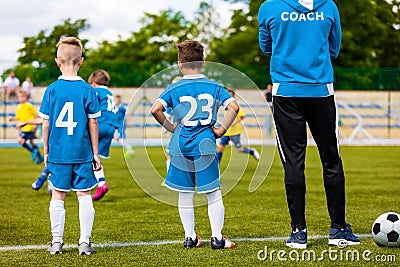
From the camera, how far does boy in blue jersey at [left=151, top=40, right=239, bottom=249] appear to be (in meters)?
5.68

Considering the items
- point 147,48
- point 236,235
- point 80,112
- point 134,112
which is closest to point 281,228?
point 236,235

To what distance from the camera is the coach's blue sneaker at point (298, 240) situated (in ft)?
18.1

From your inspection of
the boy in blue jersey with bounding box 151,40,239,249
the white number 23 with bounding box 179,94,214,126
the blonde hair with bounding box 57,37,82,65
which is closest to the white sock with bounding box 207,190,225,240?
the boy in blue jersey with bounding box 151,40,239,249

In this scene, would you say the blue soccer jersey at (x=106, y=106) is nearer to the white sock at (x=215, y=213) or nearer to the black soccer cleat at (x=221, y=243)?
the white sock at (x=215, y=213)

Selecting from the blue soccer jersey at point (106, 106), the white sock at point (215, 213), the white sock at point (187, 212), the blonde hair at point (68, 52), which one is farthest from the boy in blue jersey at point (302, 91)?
the blue soccer jersey at point (106, 106)

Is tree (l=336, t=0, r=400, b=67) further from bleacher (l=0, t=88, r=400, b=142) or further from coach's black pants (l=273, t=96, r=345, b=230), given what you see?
coach's black pants (l=273, t=96, r=345, b=230)

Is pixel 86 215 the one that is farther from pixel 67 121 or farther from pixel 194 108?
pixel 194 108

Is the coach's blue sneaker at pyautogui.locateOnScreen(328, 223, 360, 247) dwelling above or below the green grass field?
above

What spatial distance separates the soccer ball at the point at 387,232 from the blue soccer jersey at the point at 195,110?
4.60 ft

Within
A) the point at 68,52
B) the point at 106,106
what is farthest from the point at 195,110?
the point at 106,106

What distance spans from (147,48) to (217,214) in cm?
4595

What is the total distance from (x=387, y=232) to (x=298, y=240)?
2.20 ft

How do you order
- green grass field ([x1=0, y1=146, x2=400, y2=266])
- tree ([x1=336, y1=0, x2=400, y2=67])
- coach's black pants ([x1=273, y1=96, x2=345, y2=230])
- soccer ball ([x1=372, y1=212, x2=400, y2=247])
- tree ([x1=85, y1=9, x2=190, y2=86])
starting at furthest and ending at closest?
tree ([x1=85, y1=9, x2=190, y2=86]), tree ([x1=336, y1=0, x2=400, y2=67]), coach's black pants ([x1=273, y1=96, x2=345, y2=230]), soccer ball ([x1=372, y1=212, x2=400, y2=247]), green grass field ([x1=0, y1=146, x2=400, y2=266])

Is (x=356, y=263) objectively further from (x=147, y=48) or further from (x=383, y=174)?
(x=147, y=48)
